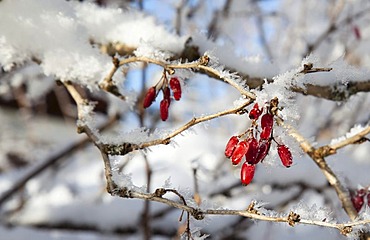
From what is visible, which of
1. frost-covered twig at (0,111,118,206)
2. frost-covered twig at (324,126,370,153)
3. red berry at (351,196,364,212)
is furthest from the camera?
frost-covered twig at (0,111,118,206)

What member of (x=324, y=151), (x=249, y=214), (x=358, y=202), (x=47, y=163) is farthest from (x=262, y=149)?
(x=47, y=163)

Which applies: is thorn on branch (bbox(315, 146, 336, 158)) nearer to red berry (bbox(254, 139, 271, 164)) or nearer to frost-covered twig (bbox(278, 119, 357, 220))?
frost-covered twig (bbox(278, 119, 357, 220))

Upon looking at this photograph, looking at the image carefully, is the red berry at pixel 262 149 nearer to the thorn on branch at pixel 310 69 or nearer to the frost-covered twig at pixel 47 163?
the thorn on branch at pixel 310 69

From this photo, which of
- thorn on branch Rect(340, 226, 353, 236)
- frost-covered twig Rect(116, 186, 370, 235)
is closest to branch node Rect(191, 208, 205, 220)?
frost-covered twig Rect(116, 186, 370, 235)

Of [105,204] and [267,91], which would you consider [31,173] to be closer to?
[105,204]

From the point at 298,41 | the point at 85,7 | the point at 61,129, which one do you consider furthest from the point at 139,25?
the point at 61,129

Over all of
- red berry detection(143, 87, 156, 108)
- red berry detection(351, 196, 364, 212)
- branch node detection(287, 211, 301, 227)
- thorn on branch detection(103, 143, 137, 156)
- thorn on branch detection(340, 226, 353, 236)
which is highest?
red berry detection(143, 87, 156, 108)

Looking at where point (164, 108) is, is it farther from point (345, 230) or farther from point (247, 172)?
point (345, 230)
